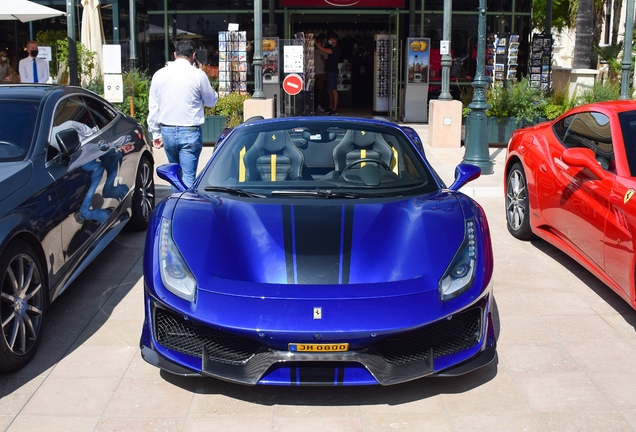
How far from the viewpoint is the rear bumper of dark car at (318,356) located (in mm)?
3943

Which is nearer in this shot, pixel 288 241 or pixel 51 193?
pixel 288 241

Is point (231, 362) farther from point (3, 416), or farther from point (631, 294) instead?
point (631, 294)

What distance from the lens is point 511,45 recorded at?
17984mm

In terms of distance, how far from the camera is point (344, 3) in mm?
18562

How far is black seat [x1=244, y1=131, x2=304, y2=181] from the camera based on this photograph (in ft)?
17.7

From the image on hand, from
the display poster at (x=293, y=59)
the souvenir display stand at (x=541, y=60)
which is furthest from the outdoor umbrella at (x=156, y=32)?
the souvenir display stand at (x=541, y=60)

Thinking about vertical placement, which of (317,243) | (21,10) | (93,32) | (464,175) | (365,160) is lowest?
(317,243)

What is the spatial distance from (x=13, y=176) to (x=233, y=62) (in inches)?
460

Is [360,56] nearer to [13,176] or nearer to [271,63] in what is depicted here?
[271,63]

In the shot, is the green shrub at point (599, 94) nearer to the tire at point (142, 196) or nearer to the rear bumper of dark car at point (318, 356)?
the tire at point (142, 196)

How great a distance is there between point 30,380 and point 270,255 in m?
1.61

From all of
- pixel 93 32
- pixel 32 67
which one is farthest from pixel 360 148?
pixel 32 67

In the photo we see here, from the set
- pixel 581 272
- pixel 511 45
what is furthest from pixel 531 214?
A: pixel 511 45

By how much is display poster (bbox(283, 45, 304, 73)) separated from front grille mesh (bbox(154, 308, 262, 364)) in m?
11.4
